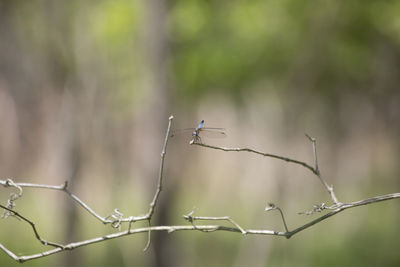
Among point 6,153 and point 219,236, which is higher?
point 6,153

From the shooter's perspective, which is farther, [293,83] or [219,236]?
[219,236]

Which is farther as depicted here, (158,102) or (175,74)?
(175,74)

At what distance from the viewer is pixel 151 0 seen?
36.6 feet

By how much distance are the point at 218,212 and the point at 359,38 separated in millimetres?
18576

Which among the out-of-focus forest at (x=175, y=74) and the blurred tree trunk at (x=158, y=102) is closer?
the blurred tree trunk at (x=158, y=102)

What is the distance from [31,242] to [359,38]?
14379 millimetres

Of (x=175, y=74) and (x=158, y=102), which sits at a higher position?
(x=175, y=74)

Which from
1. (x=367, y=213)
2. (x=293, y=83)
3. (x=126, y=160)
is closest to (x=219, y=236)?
(x=126, y=160)

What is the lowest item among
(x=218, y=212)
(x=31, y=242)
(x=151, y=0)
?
(x=31, y=242)

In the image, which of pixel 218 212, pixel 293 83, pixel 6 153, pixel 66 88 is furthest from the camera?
pixel 6 153

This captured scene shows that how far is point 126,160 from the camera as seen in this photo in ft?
99.1

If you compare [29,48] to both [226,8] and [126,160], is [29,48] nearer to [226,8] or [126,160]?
[226,8]

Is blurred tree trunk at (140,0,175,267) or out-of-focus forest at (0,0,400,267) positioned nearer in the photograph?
blurred tree trunk at (140,0,175,267)

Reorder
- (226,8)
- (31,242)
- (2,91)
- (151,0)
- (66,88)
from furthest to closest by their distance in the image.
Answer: (2,91) → (31,242) → (66,88) → (226,8) → (151,0)
